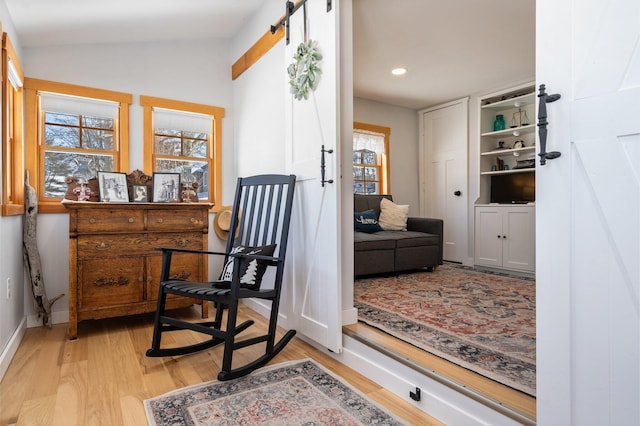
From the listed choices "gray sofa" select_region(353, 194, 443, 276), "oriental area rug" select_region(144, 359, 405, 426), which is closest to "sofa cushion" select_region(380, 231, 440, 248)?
"gray sofa" select_region(353, 194, 443, 276)

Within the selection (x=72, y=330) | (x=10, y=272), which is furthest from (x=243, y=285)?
(x=10, y=272)

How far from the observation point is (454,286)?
12.3ft

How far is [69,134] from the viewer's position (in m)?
3.15

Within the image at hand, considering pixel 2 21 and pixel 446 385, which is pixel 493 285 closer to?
pixel 446 385

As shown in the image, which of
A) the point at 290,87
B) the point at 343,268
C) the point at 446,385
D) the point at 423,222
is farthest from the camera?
the point at 423,222

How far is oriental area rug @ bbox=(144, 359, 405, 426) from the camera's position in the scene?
1618 mm

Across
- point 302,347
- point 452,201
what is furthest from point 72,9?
point 452,201

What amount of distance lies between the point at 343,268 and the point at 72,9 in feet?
8.45

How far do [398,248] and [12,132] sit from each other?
12.2 ft

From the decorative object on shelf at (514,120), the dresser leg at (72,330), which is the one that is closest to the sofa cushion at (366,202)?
the decorative object on shelf at (514,120)

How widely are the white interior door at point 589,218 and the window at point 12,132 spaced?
2786 mm

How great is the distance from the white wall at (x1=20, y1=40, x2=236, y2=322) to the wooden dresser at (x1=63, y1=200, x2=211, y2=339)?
447mm

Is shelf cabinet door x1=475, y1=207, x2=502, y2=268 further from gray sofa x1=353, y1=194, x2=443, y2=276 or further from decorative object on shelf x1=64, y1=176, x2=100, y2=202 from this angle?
decorative object on shelf x1=64, y1=176, x2=100, y2=202

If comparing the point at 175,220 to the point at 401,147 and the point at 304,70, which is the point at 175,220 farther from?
the point at 401,147
